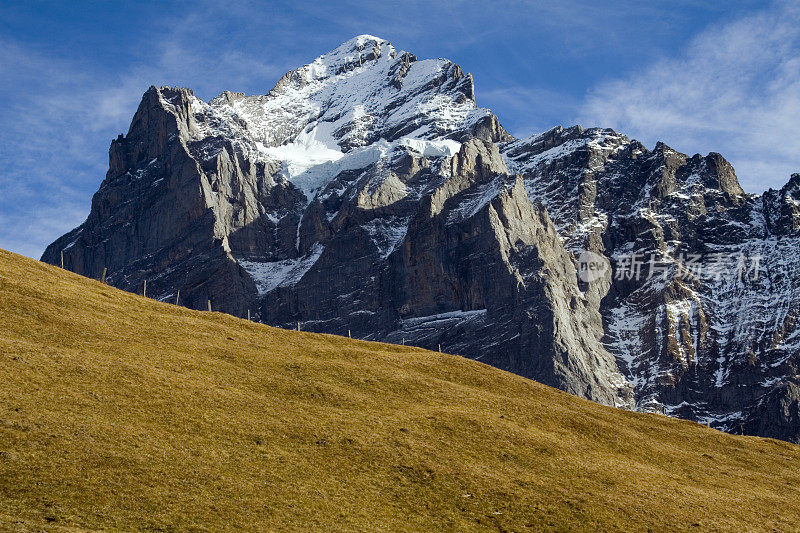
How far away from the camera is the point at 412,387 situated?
58.8 meters

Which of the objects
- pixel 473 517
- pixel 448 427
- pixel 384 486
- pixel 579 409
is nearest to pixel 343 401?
pixel 448 427

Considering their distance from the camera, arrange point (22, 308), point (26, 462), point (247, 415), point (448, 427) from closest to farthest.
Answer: point (26, 462) < point (247, 415) < point (448, 427) < point (22, 308)

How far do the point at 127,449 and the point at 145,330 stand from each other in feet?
63.1

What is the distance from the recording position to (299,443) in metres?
45.3

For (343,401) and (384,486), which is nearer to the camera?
(384,486)

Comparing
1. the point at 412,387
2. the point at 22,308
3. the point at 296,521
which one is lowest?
the point at 296,521

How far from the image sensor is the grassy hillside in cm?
3744

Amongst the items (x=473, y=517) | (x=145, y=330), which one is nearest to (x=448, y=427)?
(x=473, y=517)

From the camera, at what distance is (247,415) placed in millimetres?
47375

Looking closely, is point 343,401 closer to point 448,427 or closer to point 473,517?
point 448,427

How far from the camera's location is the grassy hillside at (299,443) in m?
37.4

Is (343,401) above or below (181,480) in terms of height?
above

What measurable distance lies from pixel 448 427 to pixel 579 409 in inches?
634

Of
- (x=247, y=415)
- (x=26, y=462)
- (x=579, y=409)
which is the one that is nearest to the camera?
(x=26, y=462)
